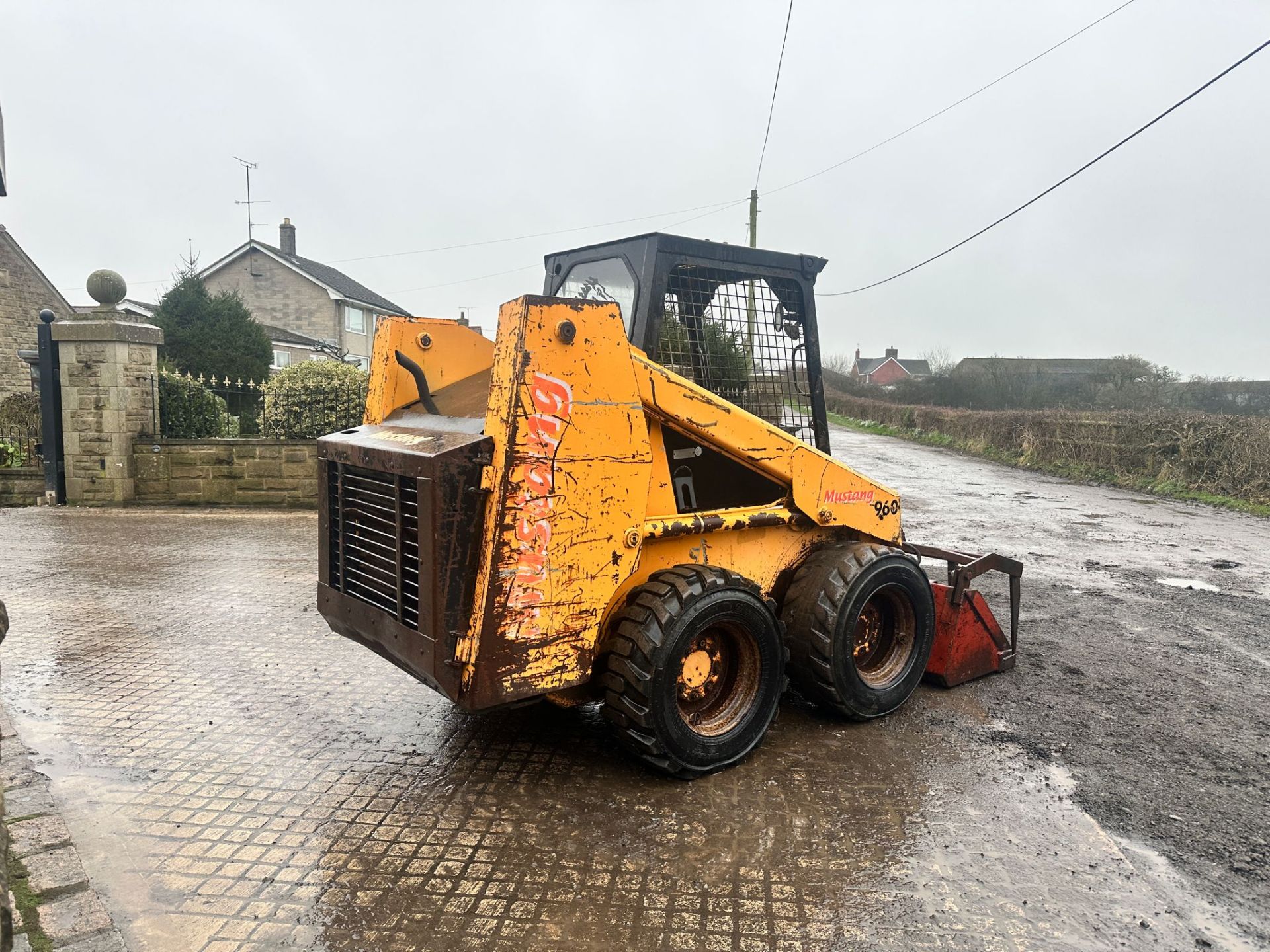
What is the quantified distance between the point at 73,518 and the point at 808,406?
941cm

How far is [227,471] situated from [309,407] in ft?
4.67

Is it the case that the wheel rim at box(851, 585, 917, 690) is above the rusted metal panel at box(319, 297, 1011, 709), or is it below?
below

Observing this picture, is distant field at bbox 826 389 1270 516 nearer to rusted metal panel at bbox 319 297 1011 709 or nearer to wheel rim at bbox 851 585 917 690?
wheel rim at bbox 851 585 917 690

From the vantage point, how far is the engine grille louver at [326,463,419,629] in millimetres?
3285

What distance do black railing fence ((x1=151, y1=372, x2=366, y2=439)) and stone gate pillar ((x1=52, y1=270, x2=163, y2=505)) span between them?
45 centimetres

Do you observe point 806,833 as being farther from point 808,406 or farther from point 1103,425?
point 1103,425

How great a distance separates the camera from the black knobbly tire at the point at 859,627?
4074 millimetres

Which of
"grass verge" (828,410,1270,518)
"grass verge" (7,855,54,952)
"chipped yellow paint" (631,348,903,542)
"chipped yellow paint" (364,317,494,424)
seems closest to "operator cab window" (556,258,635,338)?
"chipped yellow paint" (631,348,903,542)

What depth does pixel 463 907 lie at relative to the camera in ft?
8.95

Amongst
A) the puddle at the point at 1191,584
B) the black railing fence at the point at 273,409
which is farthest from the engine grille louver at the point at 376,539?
the black railing fence at the point at 273,409

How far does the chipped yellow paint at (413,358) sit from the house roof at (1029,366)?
92.8 ft

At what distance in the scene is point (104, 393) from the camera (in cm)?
1061

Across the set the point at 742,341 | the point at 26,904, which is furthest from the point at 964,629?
the point at 26,904

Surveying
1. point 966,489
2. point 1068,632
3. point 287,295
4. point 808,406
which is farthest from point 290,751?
point 287,295
